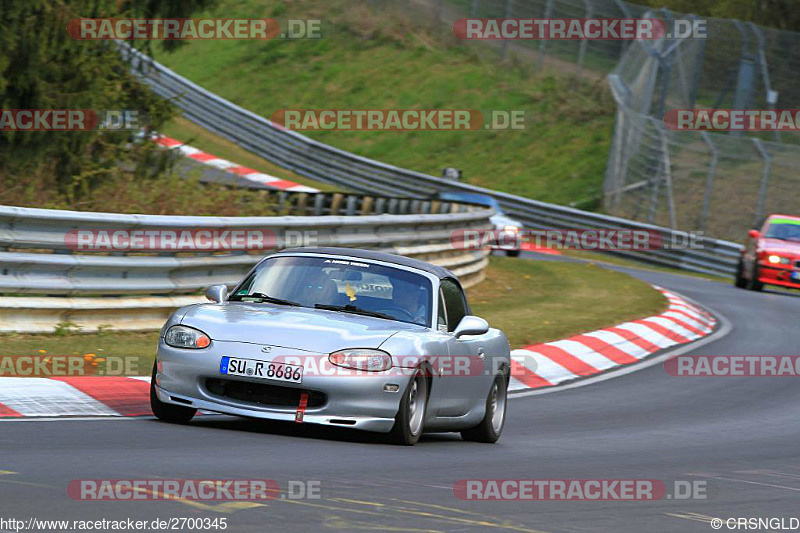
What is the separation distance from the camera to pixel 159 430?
8047mm

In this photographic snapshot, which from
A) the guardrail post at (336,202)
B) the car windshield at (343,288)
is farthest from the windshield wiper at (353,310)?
the guardrail post at (336,202)

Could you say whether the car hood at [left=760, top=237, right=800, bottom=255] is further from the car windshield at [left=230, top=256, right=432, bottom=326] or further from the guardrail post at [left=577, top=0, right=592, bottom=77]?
the car windshield at [left=230, top=256, right=432, bottom=326]

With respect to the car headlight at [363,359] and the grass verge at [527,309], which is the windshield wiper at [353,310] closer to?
the car headlight at [363,359]

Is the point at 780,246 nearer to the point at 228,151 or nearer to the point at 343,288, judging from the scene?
the point at 343,288

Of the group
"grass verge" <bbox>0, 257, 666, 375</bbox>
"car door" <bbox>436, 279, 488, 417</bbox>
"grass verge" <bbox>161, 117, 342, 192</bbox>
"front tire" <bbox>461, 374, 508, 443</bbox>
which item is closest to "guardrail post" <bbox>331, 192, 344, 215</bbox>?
"grass verge" <bbox>0, 257, 666, 375</bbox>

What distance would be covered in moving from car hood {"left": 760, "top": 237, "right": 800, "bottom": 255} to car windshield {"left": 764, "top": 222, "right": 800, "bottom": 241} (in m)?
0.20

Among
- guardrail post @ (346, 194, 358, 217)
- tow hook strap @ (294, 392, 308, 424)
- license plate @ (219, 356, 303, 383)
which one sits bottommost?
guardrail post @ (346, 194, 358, 217)

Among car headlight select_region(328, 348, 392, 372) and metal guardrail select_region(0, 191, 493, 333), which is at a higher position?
car headlight select_region(328, 348, 392, 372)

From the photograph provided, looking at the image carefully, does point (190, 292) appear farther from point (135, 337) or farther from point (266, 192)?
point (266, 192)

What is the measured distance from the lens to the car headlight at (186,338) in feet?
26.8

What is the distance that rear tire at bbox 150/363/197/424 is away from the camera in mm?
8344

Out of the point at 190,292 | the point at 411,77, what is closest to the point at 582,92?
the point at 411,77

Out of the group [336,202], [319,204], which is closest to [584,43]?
[336,202]

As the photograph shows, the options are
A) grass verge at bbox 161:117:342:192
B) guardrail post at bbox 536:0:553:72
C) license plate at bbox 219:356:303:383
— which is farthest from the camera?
guardrail post at bbox 536:0:553:72
